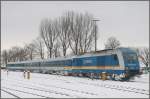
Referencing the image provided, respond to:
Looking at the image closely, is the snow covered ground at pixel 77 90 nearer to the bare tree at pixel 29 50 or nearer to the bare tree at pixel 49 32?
the bare tree at pixel 49 32

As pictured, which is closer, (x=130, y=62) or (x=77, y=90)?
(x=77, y=90)

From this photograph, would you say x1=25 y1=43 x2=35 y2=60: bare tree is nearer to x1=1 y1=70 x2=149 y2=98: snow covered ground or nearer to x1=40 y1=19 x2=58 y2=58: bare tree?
x1=40 y1=19 x2=58 y2=58: bare tree

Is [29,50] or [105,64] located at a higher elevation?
[105,64]

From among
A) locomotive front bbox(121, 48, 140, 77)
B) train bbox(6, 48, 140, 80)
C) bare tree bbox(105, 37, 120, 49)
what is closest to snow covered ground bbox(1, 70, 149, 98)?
locomotive front bbox(121, 48, 140, 77)

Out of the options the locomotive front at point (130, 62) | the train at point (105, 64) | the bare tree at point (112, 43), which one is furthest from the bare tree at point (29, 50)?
the locomotive front at point (130, 62)

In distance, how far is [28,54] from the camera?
380 ft

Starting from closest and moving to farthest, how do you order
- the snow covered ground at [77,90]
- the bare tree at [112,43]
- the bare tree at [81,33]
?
the snow covered ground at [77,90], the bare tree at [81,33], the bare tree at [112,43]

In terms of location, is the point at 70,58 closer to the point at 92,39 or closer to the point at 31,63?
the point at 92,39

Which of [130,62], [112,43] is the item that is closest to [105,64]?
[130,62]

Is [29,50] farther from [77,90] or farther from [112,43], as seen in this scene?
[77,90]

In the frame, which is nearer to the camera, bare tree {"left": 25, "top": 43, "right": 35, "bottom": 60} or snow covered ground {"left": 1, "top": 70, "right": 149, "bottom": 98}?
snow covered ground {"left": 1, "top": 70, "right": 149, "bottom": 98}

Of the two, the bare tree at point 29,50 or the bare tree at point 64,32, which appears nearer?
the bare tree at point 64,32

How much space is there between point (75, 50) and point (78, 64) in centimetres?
2149

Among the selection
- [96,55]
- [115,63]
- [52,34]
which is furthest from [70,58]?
[52,34]
